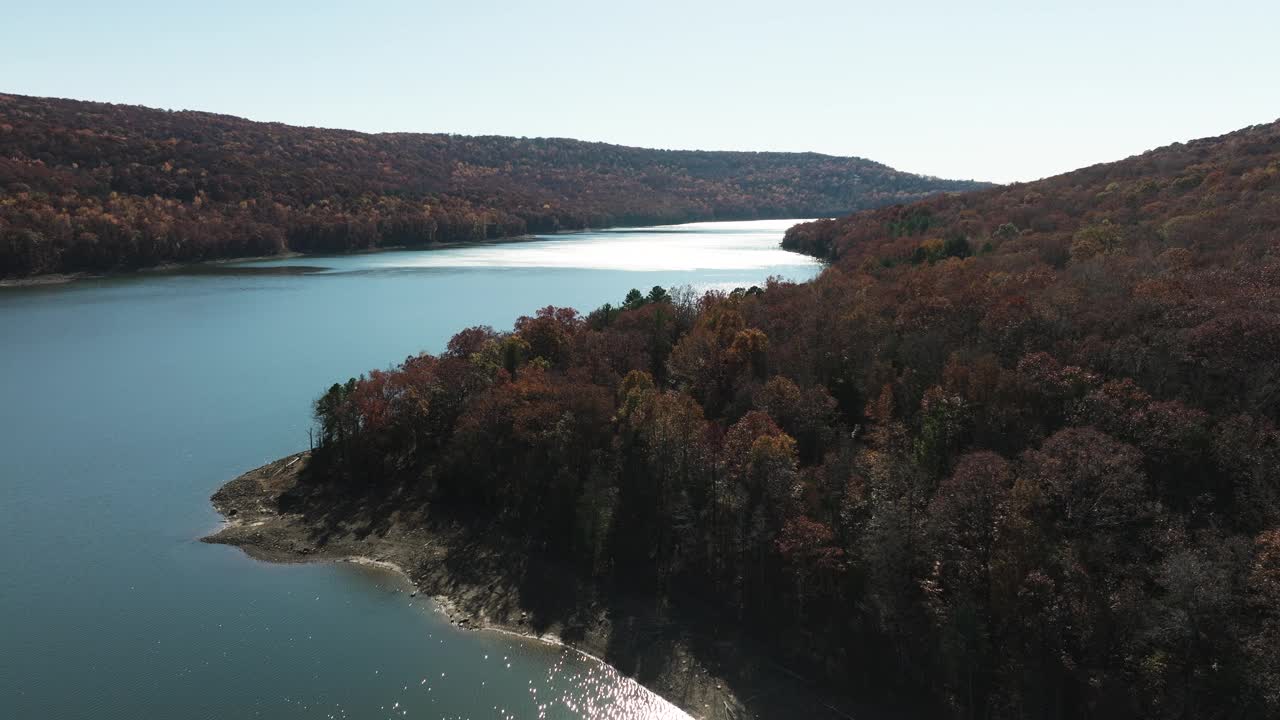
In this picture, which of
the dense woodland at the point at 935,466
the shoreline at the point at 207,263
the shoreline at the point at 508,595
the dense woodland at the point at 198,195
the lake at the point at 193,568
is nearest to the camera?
the dense woodland at the point at 935,466

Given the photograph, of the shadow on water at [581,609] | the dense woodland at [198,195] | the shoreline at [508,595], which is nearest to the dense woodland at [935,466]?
the shadow on water at [581,609]

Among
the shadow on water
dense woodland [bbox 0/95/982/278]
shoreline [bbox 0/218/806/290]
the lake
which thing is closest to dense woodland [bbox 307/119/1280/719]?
the shadow on water

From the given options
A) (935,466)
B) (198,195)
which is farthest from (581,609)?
(198,195)

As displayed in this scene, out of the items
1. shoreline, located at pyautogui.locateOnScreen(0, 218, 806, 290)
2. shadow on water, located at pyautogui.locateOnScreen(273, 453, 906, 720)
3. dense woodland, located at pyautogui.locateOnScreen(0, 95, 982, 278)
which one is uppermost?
dense woodland, located at pyautogui.locateOnScreen(0, 95, 982, 278)

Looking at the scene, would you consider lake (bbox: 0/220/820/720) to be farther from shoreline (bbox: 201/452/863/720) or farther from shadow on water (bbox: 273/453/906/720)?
shadow on water (bbox: 273/453/906/720)

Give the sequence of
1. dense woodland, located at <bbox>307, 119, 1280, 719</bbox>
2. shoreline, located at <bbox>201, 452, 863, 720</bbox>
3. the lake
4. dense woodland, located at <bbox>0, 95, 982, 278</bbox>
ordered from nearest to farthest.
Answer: dense woodland, located at <bbox>307, 119, 1280, 719</bbox> < the lake < shoreline, located at <bbox>201, 452, 863, 720</bbox> < dense woodland, located at <bbox>0, 95, 982, 278</bbox>

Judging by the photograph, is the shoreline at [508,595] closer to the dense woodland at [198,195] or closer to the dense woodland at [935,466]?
the dense woodland at [935,466]

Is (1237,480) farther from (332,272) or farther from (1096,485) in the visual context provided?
(332,272)

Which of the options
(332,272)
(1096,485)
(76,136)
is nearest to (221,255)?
(332,272)
